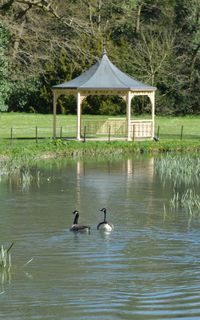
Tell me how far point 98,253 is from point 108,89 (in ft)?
83.0

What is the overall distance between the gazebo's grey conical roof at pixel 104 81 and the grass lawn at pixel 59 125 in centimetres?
330

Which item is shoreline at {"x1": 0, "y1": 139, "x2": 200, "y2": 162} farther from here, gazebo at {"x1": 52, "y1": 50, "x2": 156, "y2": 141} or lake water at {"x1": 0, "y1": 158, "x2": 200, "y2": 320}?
lake water at {"x1": 0, "y1": 158, "x2": 200, "y2": 320}

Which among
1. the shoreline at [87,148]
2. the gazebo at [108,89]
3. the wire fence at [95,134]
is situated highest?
the gazebo at [108,89]

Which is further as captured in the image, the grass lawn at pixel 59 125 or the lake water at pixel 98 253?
the grass lawn at pixel 59 125

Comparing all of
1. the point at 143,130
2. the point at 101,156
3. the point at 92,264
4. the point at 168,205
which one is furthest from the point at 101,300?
the point at 143,130

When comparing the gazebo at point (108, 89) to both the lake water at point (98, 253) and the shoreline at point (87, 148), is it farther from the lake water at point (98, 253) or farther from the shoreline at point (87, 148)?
the lake water at point (98, 253)

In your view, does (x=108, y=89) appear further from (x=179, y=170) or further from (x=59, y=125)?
(x=179, y=170)

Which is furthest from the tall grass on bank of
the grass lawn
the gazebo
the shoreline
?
the grass lawn

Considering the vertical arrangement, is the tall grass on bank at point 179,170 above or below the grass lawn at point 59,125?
below

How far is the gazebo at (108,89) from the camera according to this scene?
44.0 meters

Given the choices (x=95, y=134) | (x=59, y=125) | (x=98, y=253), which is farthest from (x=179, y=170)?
(x=59, y=125)

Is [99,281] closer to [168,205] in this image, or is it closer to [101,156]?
[168,205]

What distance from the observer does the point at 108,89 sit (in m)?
43.9

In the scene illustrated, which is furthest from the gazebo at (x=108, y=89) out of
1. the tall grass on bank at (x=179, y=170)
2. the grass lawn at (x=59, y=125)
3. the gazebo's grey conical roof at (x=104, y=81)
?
the tall grass on bank at (x=179, y=170)
